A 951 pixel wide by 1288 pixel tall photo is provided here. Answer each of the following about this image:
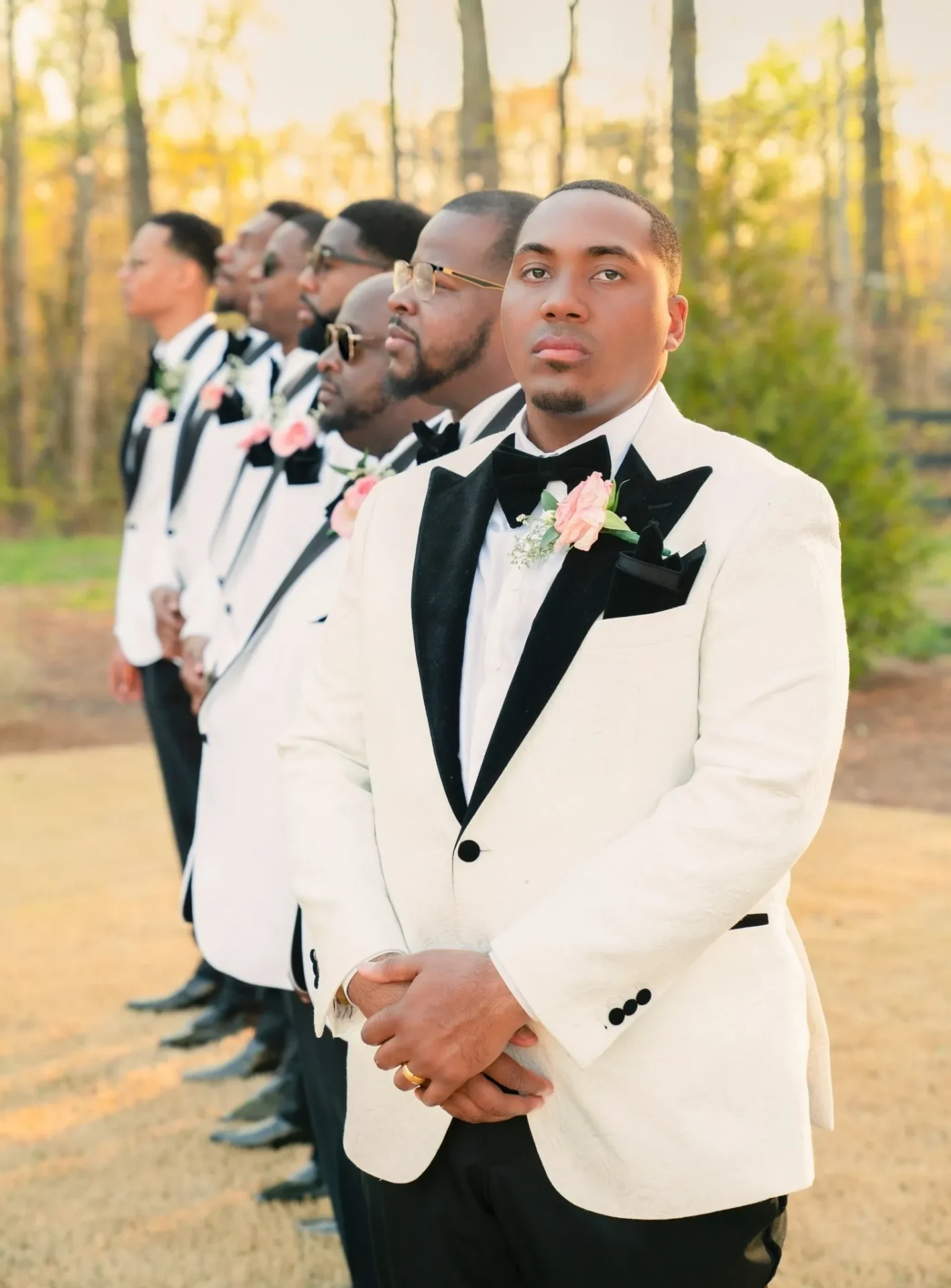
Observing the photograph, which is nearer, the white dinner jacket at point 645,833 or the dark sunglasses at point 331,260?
the white dinner jacket at point 645,833

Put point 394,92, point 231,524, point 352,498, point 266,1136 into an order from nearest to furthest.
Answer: point 352,498
point 266,1136
point 231,524
point 394,92

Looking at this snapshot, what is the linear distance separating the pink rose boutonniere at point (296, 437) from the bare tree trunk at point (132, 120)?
14.6 metres

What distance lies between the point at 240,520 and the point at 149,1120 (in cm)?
182

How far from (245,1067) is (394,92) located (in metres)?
14.6

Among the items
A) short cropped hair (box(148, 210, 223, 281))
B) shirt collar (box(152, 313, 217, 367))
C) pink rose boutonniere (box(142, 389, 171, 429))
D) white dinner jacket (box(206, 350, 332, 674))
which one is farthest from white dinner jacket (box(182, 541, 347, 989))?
short cropped hair (box(148, 210, 223, 281))

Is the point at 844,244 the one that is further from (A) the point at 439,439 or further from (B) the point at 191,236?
(A) the point at 439,439

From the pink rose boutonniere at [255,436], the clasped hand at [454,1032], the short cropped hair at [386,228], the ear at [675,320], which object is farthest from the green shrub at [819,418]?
the clasped hand at [454,1032]

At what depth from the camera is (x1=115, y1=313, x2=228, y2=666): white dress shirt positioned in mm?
5477

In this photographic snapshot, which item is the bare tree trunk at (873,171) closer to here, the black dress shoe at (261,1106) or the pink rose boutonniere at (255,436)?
the pink rose boutonniere at (255,436)

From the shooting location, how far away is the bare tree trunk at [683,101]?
45.9 ft

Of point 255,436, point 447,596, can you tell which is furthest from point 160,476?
point 447,596

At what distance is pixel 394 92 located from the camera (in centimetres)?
1741

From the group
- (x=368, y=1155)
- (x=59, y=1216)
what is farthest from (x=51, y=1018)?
(x=368, y=1155)

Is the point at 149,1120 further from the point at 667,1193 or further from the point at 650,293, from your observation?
the point at 650,293
